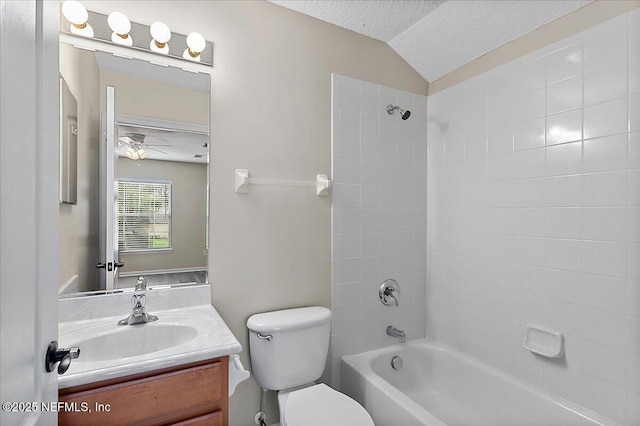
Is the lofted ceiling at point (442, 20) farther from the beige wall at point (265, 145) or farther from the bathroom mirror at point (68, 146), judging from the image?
the bathroom mirror at point (68, 146)

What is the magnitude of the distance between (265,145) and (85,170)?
33.5 inches

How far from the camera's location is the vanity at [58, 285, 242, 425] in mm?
1070

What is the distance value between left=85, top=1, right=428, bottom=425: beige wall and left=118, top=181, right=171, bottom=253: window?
232mm

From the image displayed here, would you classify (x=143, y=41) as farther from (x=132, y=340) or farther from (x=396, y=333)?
(x=396, y=333)

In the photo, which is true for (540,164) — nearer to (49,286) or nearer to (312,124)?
(312,124)

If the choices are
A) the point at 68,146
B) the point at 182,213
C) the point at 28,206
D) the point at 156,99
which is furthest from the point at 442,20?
the point at 28,206

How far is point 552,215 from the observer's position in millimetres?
1735

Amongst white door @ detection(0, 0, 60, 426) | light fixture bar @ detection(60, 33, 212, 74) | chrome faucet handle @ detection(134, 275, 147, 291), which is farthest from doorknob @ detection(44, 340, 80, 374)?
light fixture bar @ detection(60, 33, 212, 74)

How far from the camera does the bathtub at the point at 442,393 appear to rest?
1623 millimetres

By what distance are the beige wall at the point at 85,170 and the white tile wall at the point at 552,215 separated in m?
2.04

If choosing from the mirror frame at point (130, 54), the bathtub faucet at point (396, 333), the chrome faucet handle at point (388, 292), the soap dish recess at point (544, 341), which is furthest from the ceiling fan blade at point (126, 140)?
the soap dish recess at point (544, 341)

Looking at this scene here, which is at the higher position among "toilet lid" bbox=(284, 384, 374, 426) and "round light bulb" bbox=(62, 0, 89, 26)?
"round light bulb" bbox=(62, 0, 89, 26)

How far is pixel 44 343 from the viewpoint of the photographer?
76 centimetres

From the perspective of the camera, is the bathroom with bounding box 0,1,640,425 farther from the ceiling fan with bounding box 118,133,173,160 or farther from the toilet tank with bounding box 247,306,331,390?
the ceiling fan with bounding box 118,133,173,160
